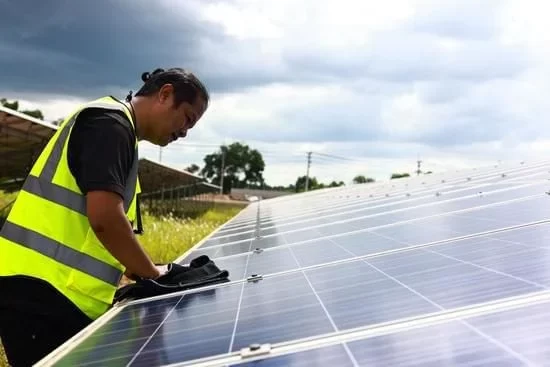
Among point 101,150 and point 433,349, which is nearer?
point 433,349

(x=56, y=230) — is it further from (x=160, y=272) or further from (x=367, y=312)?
(x=367, y=312)

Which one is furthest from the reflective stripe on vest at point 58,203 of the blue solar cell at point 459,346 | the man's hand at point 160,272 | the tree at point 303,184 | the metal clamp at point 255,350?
the tree at point 303,184

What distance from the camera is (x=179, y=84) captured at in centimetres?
316

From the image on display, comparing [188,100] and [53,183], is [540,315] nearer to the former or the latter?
Answer: [188,100]

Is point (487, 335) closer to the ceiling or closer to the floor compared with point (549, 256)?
closer to the floor

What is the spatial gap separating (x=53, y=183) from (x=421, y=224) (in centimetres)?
382

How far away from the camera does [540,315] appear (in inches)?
84.7

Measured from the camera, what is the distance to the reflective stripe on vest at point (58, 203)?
2951 mm

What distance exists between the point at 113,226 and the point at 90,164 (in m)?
0.30

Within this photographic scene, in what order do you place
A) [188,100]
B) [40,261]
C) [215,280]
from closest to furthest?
[40,261] < [188,100] < [215,280]

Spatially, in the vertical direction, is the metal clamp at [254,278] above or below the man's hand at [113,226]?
below

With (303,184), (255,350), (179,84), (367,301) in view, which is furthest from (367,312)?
(303,184)

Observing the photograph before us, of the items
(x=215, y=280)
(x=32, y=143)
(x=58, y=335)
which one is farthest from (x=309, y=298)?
(x=32, y=143)

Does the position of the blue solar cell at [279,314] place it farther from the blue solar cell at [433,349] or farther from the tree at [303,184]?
the tree at [303,184]
